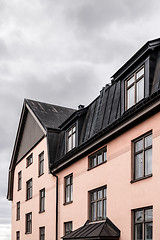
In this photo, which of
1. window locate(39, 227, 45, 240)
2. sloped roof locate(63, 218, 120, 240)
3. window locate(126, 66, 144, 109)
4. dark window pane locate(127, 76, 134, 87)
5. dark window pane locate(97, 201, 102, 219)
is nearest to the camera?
window locate(126, 66, 144, 109)

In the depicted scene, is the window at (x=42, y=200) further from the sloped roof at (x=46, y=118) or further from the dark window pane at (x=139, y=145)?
the dark window pane at (x=139, y=145)

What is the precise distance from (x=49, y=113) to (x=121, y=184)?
47.2 ft

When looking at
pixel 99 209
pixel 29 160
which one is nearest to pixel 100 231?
pixel 99 209

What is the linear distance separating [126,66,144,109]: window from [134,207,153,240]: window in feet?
14.0

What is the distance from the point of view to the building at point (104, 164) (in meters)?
14.6

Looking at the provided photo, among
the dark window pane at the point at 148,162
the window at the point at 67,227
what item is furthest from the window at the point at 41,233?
the dark window pane at the point at 148,162

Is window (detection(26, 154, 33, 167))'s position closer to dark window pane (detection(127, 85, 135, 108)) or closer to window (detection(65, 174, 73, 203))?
window (detection(65, 174, 73, 203))

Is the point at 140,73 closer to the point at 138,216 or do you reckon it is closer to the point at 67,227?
the point at 138,216

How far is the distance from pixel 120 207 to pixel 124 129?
3123 mm

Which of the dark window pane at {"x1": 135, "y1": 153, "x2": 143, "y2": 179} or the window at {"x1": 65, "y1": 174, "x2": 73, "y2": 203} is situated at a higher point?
the dark window pane at {"x1": 135, "y1": 153, "x2": 143, "y2": 179}

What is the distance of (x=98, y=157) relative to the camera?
1928 cm

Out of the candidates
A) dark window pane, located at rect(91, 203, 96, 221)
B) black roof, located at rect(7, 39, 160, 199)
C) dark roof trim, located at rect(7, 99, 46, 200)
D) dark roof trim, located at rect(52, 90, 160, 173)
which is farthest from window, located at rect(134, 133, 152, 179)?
dark roof trim, located at rect(7, 99, 46, 200)

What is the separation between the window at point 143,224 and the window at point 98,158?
3.96 metres

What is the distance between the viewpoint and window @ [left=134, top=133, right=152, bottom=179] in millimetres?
14549
